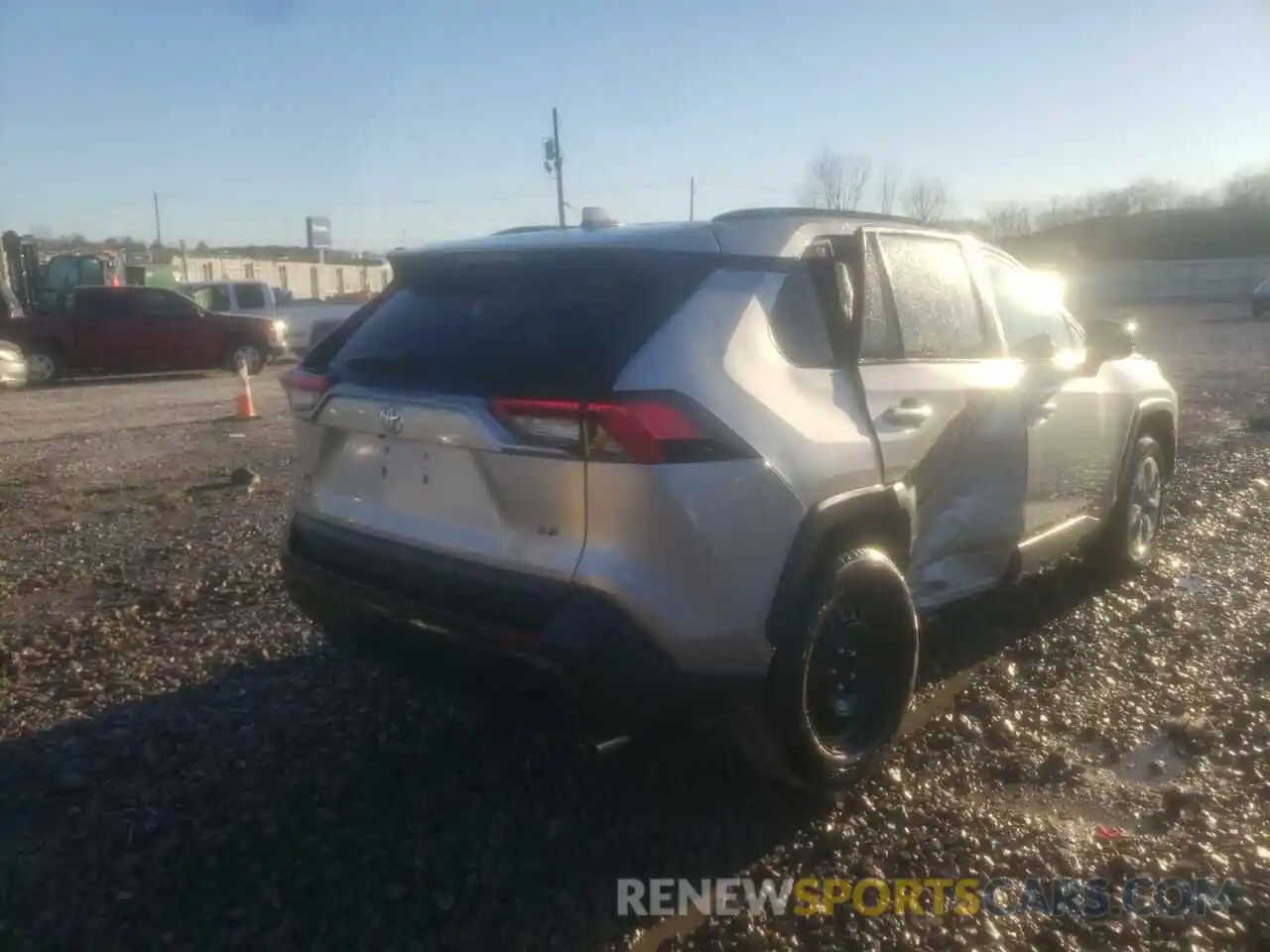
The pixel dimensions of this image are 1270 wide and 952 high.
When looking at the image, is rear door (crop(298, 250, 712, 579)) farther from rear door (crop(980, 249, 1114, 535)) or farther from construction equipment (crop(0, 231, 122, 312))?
construction equipment (crop(0, 231, 122, 312))

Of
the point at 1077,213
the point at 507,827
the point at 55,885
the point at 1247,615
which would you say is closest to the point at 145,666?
the point at 55,885

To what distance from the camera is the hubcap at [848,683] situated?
139 inches

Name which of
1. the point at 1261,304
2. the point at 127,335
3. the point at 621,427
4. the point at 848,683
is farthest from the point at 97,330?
the point at 1261,304

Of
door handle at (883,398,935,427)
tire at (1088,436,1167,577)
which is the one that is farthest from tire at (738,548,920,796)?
tire at (1088,436,1167,577)

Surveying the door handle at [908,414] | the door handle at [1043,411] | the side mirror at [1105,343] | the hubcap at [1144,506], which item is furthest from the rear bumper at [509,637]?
the hubcap at [1144,506]

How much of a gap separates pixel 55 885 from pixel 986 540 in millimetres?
3415

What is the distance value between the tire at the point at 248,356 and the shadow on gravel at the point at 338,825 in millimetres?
18158

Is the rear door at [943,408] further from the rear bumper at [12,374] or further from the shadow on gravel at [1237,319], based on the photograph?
the shadow on gravel at [1237,319]

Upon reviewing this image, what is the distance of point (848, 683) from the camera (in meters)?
3.71

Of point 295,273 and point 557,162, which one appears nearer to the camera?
point 557,162

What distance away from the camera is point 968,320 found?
14.8 feet

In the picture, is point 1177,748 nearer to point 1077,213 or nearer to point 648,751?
point 648,751

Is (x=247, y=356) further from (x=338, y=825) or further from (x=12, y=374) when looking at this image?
(x=338, y=825)

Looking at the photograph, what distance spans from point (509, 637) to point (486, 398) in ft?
2.16
